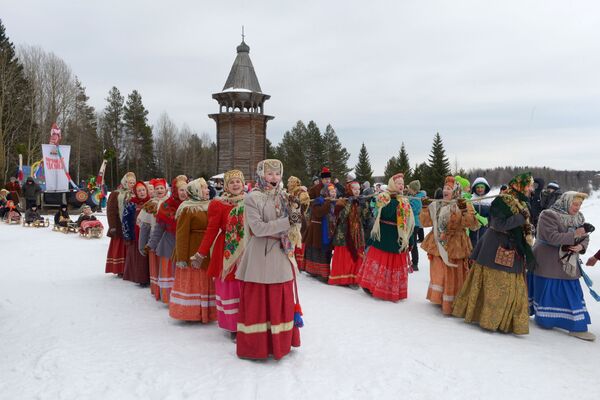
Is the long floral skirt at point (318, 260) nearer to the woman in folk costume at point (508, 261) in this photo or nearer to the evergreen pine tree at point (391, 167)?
the woman in folk costume at point (508, 261)

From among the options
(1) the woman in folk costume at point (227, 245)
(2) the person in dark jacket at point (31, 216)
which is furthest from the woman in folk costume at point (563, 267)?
(2) the person in dark jacket at point (31, 216)

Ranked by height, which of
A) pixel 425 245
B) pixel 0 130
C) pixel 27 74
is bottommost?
pixel 425 245

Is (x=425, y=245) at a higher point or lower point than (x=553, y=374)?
higher

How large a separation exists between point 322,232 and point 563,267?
3.71m

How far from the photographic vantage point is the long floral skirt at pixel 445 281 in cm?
548

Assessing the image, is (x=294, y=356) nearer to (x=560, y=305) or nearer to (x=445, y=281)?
(x=445, y=281)

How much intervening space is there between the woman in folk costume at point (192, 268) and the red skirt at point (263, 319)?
45.9 inches

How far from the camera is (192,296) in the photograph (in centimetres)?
479

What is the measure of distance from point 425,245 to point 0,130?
34.4 metres

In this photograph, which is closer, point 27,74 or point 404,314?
point 404,314

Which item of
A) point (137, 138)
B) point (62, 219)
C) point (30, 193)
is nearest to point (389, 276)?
point (62, 219)

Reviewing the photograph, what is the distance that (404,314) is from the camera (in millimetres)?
5430

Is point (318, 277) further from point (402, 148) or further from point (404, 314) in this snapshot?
point (402, 148)

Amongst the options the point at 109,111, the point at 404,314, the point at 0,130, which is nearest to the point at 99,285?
the point at 404,314
